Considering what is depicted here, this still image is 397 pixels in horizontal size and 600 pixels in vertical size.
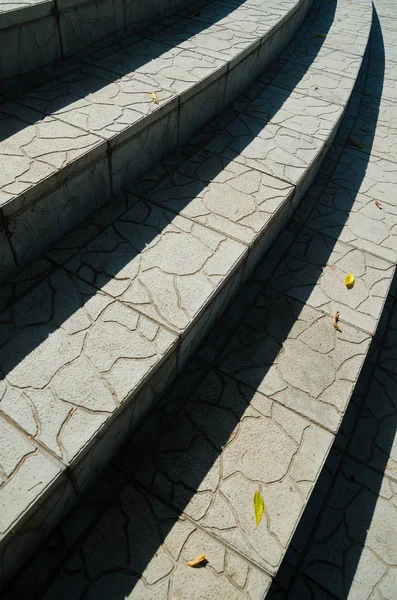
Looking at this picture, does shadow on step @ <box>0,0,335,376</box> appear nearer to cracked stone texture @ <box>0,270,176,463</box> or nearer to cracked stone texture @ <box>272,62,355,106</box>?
cracked stone texture @ <box>0,270,176,463</box>

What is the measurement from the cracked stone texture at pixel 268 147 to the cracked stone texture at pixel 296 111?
12 centimetres

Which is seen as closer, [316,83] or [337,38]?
[316,83]

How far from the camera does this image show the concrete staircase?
6.61ft

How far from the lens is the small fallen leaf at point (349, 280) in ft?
10.6

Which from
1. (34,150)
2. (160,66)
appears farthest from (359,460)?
(160,66)

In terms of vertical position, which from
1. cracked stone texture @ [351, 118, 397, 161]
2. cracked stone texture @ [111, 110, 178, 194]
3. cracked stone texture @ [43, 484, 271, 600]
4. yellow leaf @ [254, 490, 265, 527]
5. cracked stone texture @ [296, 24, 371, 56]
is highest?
cracked stone texture @ [296, 24, 371, 56]

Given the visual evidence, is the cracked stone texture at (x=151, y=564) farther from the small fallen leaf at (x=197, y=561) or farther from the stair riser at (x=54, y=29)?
the stair riser at (x=54, y=29)

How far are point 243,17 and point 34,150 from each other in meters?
3.33

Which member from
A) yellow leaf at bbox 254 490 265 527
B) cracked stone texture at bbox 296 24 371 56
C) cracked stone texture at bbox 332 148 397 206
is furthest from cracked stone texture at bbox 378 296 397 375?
cracked stone texture at bbox 296 24 371 56

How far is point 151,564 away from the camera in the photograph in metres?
1.99

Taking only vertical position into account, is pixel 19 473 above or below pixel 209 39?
below

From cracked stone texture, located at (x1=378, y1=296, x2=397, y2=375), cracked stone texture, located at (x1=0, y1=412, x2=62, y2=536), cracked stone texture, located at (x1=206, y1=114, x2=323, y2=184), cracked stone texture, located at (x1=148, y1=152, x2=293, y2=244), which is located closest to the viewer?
cracked stone texture, located at (x1=0, y1=412, x2=62, y2=536)

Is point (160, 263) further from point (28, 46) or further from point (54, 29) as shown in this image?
point (54, 29)

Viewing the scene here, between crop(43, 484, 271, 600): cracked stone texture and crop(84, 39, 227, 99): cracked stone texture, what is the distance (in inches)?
Result: 113
